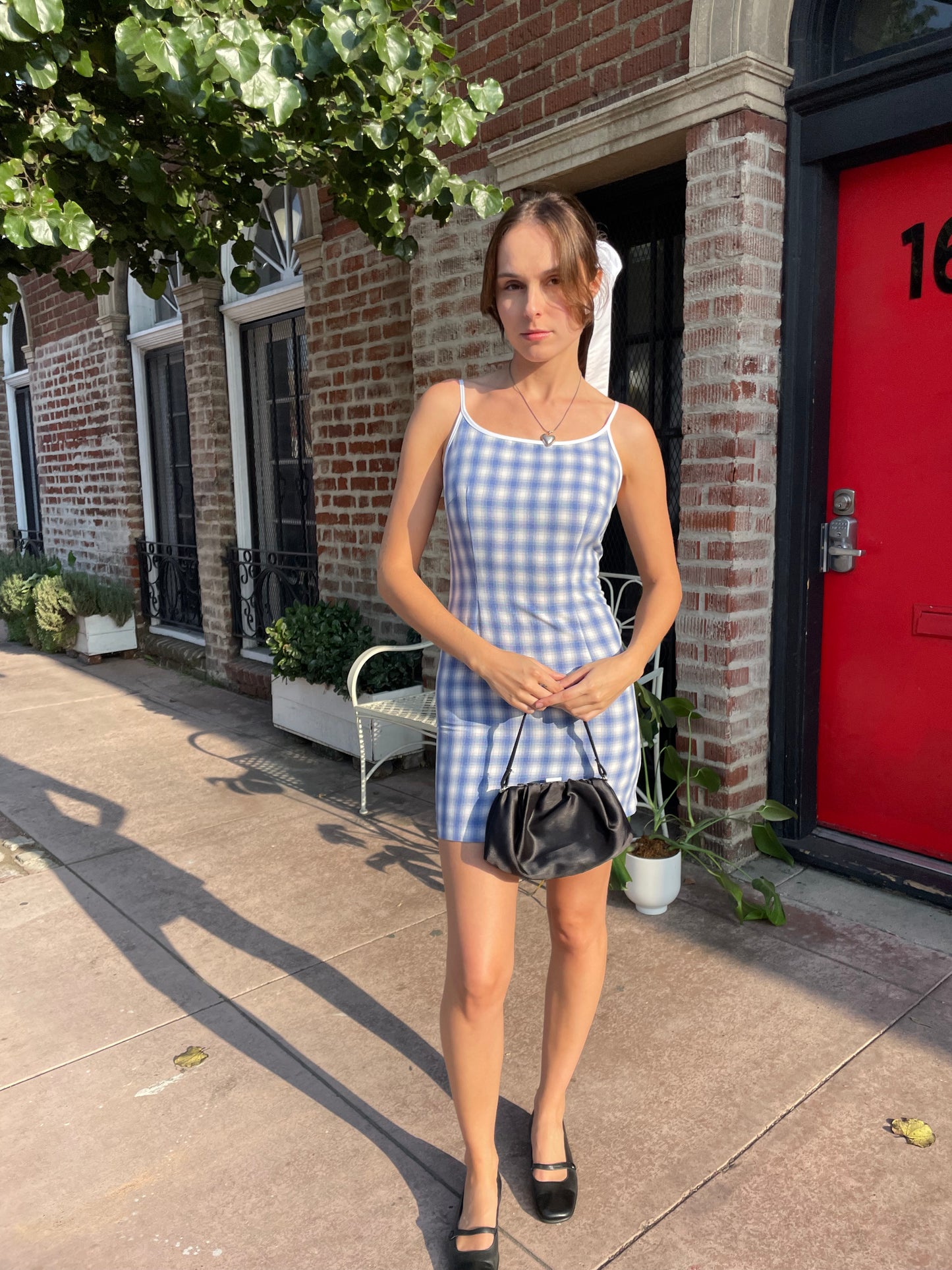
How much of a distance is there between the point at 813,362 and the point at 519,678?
7.32 feet

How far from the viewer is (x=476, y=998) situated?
178 centimetres

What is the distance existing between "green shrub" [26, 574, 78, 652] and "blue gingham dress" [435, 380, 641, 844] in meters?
6.97

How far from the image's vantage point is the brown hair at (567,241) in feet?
5.61

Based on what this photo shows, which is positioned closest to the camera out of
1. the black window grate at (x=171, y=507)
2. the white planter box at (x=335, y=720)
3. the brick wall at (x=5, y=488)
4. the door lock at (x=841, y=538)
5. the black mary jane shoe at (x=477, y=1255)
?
the black mary jane shoe at (x=477, y=1255)

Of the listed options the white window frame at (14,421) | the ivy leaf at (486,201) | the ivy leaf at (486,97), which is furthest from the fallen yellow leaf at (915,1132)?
the white window frame at (14,421)

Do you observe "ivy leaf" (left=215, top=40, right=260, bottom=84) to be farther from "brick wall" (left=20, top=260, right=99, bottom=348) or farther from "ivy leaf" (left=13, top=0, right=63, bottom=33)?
"brick wall" (left=20, top=260, right=99, bottom=348)

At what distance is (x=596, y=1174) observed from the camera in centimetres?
212

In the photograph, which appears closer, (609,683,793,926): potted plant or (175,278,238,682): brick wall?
(609,683,793,926): potted plant

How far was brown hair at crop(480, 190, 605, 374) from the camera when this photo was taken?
1.71 meters

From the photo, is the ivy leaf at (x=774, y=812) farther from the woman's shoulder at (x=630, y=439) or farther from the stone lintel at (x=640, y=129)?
the stone lintel at (x=640, y=129)

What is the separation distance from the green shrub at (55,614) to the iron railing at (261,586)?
6.35ft

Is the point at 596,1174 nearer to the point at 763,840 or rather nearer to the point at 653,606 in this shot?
the point at 653,606

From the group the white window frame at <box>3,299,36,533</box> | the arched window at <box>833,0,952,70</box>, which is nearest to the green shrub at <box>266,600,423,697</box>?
the arched window at <box>833,0,952,70</box>

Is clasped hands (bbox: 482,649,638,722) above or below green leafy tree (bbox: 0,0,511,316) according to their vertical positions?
below
